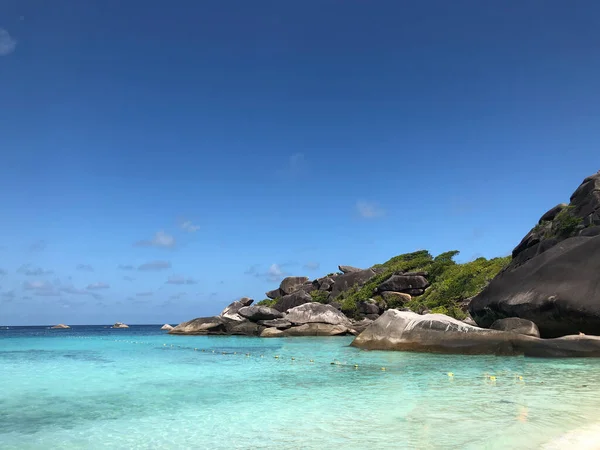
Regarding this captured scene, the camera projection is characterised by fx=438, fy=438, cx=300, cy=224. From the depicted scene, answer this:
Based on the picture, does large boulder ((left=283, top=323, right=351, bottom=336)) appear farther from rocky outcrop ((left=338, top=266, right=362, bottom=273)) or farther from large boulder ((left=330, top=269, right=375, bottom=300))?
rocky outcrop ((left=338, top=266, right=362, bottom=273))

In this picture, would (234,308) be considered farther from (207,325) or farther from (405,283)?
(405,283)

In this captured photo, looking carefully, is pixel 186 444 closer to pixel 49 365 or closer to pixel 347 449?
pixel 347 449

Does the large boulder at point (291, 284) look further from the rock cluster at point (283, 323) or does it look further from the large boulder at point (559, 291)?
the large boulder at point (559, 291)

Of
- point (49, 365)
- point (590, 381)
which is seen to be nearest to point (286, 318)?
point (49, 365)

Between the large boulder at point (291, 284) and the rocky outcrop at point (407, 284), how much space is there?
42.3ft

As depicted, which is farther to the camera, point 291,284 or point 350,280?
point 291,284

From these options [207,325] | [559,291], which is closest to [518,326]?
[559,291]

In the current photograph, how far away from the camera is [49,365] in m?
16.7

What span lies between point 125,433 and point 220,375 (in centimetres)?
640

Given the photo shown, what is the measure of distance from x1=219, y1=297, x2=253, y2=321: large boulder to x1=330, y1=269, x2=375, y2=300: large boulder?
346 inches

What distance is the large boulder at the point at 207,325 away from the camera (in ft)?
128

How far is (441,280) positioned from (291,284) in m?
18.5

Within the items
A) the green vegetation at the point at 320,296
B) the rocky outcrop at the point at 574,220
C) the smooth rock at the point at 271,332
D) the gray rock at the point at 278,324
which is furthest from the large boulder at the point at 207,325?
the rocky outcrop at the point at 574,220

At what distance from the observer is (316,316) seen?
3228 cm
